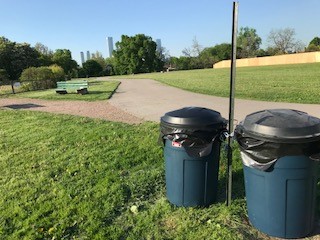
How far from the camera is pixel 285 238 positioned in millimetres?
2957

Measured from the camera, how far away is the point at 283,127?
2619 mm

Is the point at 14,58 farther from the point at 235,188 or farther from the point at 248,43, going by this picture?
the point at 248,43

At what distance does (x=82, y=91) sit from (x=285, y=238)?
Result: 46.3 feet

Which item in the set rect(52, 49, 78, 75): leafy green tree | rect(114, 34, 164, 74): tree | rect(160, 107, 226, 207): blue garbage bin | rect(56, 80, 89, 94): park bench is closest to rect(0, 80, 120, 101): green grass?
rect(56, 80, 89, 94): park bench

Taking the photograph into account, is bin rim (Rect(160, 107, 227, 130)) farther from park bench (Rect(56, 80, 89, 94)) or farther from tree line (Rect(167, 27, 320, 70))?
tree line (Rect(167, 27, 320, 70))

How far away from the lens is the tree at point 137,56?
246 ft

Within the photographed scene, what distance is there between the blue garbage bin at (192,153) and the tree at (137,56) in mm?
72250

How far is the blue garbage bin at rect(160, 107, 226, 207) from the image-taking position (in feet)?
10.3

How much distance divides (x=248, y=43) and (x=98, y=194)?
302ft

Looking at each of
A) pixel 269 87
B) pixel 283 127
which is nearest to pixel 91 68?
pixel 269 87

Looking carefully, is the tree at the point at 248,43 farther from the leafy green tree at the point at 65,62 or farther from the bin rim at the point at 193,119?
the bin rim at the point at 193,119

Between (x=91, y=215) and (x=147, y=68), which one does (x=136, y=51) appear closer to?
(x=147, y=68)

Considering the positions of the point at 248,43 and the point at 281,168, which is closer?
the point at 281,168

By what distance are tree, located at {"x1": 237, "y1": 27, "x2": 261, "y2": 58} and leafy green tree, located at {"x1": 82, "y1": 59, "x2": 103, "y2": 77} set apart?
127ft
